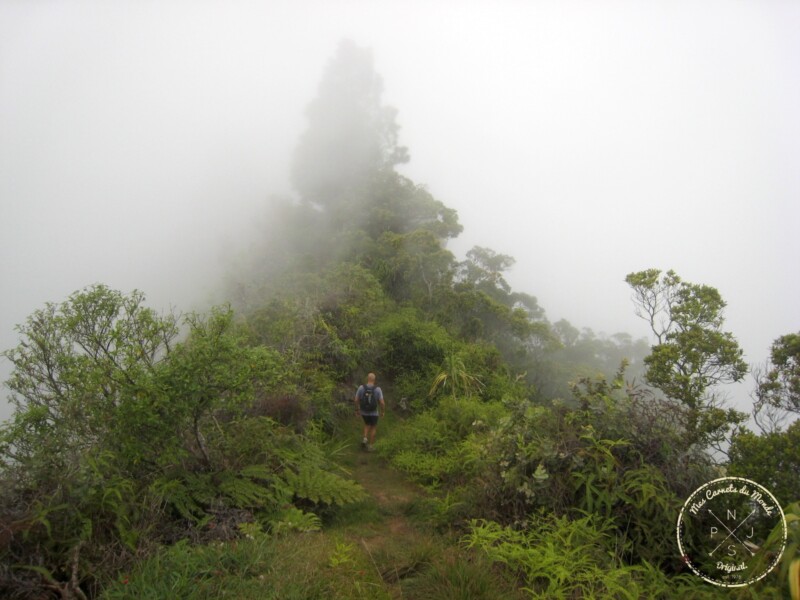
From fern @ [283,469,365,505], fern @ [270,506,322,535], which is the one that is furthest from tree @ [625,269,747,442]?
fern @ [270,506,322,535]

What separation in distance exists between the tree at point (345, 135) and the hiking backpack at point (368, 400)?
70.8ft

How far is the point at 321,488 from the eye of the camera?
5.96m

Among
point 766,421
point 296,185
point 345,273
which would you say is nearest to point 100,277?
point 296,185

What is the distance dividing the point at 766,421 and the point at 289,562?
8.70 metres

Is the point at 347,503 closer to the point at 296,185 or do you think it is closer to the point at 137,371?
the point at 137,371

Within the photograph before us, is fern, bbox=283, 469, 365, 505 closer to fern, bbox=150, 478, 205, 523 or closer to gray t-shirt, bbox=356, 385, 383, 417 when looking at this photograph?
fern, bbox=150, 478, 205, 523

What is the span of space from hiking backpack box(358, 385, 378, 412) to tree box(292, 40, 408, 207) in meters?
21.6

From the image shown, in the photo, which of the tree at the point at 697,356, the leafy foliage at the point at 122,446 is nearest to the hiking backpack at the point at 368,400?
the leafy foliage at the point at 122,446

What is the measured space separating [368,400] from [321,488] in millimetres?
3128

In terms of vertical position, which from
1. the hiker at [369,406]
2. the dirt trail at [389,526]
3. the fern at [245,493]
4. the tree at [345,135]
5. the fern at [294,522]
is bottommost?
the dirt trail at [389,526]

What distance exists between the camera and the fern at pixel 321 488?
19.1ft

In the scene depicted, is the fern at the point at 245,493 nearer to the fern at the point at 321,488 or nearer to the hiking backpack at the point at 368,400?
the fern at the point at 321,488

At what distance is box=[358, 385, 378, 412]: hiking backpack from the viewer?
354 inches

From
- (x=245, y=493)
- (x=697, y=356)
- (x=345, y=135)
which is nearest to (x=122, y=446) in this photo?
(x=245, y=493)
